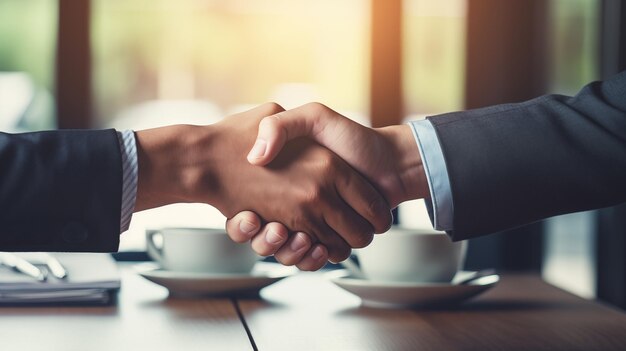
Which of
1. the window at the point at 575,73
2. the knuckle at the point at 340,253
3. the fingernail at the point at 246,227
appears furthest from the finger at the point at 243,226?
the window at the point at 575,73

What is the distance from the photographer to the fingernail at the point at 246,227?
109cm

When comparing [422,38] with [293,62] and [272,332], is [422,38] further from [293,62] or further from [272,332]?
[272,332]

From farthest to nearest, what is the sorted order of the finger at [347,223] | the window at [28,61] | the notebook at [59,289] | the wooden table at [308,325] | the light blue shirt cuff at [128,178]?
1. the window at [28,61]
2. the finger at [347,223]
3. the light blue shirt cuff at [128,178]
4. the notebook at [59,289]
5. the wooden table at [308,325]

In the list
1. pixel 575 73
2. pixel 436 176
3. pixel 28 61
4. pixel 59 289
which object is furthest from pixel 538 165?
pixel 28 61

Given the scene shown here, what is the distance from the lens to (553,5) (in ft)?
6.88

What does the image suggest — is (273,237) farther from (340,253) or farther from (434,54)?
(434,54)

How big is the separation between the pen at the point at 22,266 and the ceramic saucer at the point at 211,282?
0.39 feet

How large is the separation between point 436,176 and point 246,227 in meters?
0.24

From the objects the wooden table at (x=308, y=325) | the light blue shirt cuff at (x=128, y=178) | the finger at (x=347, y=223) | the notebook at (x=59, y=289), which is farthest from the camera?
the finger at (x=347, y=223)

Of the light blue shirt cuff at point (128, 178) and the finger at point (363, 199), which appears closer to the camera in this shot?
the light blue shirt cuff at point (128, 178)

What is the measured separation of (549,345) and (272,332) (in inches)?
9.4

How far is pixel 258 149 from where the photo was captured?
110cm

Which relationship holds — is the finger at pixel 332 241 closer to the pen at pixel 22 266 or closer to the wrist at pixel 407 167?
the wrist at pixel 407 167

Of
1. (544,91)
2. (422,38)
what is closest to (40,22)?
(422,38)
